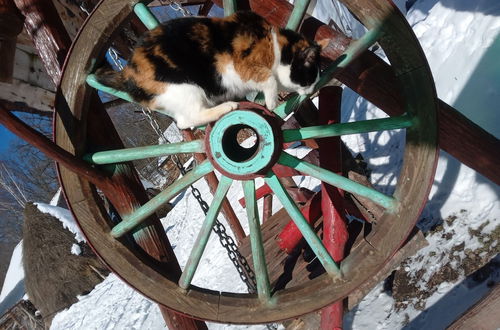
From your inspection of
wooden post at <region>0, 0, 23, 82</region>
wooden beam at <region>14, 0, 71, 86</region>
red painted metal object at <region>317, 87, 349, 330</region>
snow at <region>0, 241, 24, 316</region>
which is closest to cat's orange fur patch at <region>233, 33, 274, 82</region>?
red painted metal object at <region>317, 87, 349, 330</region>

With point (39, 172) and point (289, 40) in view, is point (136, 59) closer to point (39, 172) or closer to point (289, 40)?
point (289, 40)

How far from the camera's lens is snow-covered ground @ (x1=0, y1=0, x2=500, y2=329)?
7.45ft

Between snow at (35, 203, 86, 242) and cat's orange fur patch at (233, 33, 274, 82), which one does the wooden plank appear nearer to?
cat's orange fur patch at (233, 33, 274, 82)

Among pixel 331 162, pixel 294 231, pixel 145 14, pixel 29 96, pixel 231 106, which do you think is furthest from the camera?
pixel 29 96

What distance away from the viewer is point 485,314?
1447mm

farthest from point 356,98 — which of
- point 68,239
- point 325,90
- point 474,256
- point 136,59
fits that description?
point 68,239

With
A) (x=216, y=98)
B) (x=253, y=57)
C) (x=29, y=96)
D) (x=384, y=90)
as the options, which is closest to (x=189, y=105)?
(x=216, y=98)

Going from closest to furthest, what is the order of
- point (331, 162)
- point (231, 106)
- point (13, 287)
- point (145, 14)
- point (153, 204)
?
1. point (231, 106)
2. point (145, 14)
3. point (153, 204)
4. point (331, 162)
5. point (13, 287)

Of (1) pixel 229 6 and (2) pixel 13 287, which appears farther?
(2) pixel 13 287

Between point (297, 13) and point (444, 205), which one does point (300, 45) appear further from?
point (444, 205)

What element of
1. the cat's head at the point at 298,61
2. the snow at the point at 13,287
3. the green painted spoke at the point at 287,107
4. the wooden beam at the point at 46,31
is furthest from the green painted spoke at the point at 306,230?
the snow at the point at 13,287

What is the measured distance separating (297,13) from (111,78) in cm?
63

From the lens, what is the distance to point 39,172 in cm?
1380

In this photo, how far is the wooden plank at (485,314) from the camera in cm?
143
